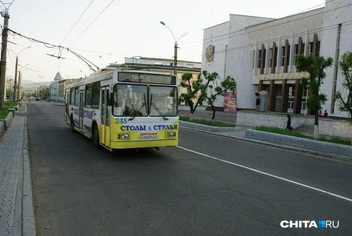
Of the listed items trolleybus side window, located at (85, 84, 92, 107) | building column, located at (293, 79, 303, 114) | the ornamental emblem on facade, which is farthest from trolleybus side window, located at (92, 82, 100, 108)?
the ornamental emblem on facade

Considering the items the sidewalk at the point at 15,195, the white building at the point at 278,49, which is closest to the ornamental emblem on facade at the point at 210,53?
the white building at the point at 278,49

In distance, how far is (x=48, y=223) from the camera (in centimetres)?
491

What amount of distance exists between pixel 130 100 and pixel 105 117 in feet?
4.02

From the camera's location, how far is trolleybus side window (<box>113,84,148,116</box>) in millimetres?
9758

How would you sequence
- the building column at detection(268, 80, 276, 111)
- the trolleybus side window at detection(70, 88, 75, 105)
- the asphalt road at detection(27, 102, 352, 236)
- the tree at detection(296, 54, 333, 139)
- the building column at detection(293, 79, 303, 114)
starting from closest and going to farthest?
the asphalt road at detection(27, 102, 352, 236), the tree at detection(296, 54, 333, 139), the trolleybus side window at detection(70, 88, 75, 105), the building column at detection(293, 79, 303, 114), the building column at detection(268, 80, 276, 111)

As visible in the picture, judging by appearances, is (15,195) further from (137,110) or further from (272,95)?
(272,95)

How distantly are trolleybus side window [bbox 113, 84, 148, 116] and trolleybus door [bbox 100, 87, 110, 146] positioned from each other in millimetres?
606

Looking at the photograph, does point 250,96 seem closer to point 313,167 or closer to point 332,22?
point 332,22

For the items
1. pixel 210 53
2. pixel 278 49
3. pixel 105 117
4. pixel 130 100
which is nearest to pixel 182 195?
pixel 130 100

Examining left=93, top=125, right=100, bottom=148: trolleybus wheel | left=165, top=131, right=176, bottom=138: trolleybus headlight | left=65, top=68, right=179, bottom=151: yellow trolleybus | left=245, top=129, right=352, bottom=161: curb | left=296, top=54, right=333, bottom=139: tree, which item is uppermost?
left=296, top=54, right=333, bottom=139: tree

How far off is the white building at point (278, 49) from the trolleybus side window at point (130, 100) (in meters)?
23.2

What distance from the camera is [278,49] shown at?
4116cm

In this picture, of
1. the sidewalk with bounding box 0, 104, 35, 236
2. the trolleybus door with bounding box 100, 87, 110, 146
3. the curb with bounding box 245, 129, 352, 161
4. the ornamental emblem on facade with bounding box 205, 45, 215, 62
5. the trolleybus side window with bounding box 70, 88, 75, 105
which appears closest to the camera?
the sidewalk with bounding box 0, 104, 35, 236

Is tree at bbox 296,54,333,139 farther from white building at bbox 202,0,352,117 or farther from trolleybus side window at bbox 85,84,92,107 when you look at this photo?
white building at bbox 202,0,352,117
